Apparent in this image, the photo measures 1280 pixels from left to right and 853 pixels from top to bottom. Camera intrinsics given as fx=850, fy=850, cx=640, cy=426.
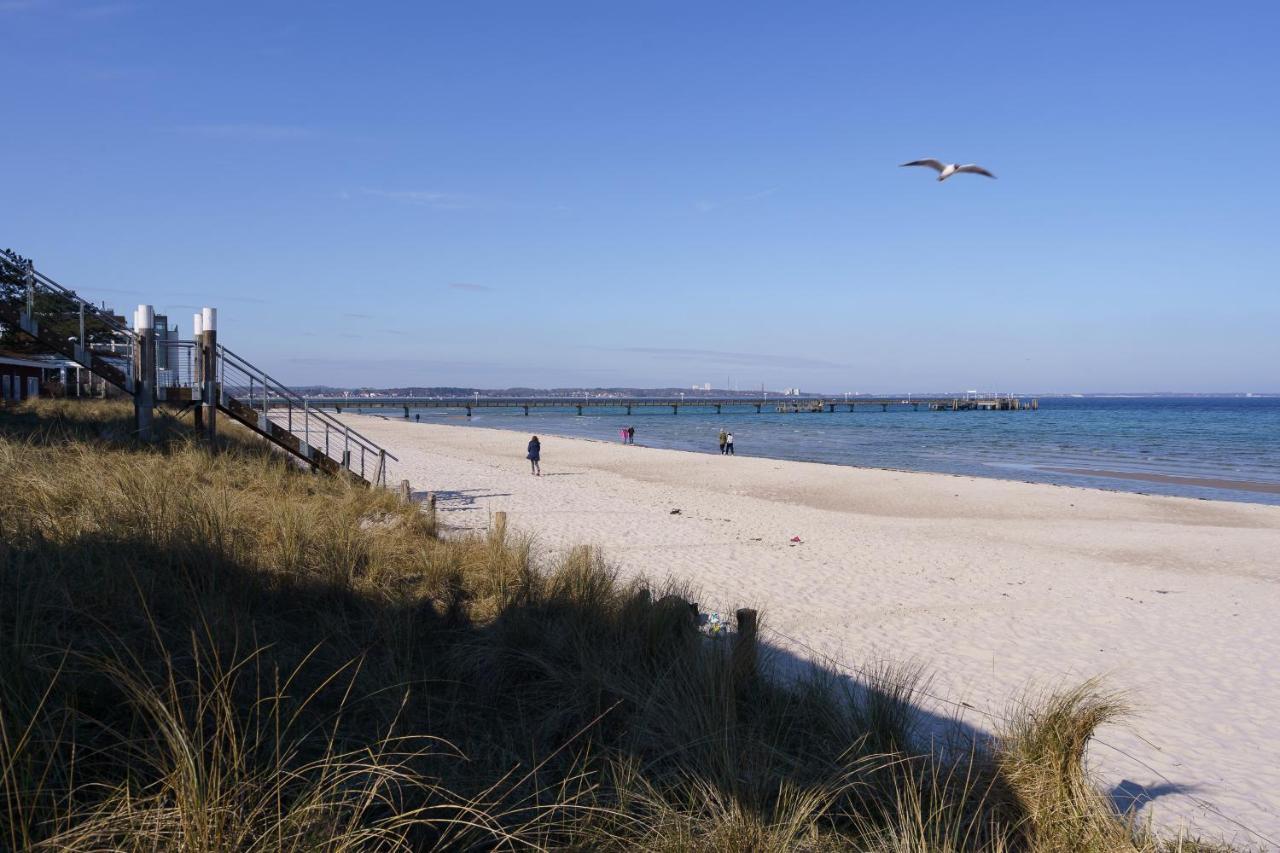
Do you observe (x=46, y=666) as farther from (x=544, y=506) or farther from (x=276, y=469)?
(x=544, y=506)

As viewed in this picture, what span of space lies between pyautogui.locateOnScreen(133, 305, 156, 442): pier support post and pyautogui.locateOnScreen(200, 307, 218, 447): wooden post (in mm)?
803

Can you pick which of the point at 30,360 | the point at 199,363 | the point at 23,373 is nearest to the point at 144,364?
the point at 199,363

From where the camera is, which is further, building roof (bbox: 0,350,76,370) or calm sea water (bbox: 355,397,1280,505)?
calm sea water (bbox: 355,397,1280,505)

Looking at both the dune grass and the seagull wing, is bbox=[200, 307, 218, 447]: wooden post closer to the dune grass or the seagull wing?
the dune grass

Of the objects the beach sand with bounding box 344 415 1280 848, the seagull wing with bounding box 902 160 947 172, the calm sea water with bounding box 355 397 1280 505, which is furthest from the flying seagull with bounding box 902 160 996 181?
the calm sea water with bounding box 355 397 1280 505

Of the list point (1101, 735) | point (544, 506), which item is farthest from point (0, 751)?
point (544, 506)

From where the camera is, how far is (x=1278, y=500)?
1029 inches

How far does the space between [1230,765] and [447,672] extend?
18.4 feet

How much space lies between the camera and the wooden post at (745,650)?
5.25 metres

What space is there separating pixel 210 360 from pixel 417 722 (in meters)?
12.6

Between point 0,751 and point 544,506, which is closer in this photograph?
point 0,751

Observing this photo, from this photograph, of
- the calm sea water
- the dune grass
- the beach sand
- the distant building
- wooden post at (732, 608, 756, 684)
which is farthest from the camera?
the calm sea water

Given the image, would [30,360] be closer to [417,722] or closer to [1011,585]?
[1011,585]

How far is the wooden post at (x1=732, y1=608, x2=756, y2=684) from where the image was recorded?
5.25 meters
